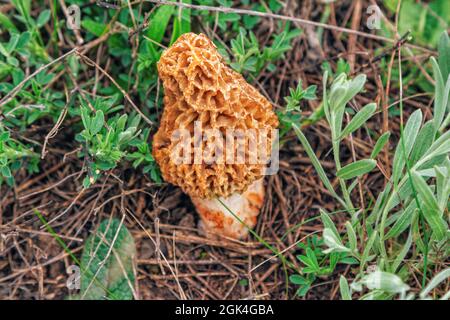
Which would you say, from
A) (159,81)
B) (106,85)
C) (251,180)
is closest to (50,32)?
(106,85)

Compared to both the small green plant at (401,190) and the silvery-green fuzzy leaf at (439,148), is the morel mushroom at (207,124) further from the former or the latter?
the silvery-green fuzzy leaf at (439,148)

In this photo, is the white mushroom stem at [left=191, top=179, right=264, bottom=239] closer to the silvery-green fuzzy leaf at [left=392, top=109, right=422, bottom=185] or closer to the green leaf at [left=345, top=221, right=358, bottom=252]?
the green leaf at [left=345, top=221, right=358, bottom=252]

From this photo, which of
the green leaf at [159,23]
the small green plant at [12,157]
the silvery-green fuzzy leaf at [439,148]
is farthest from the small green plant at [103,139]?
the silvery-green fuzzy leaf at [439,148]

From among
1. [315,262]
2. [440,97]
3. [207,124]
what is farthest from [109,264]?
[440,97]

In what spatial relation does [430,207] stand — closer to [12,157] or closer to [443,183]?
[443,183]

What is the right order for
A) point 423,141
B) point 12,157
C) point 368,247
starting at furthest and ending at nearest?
point 12,157 < point 423,141 < point 368,247
